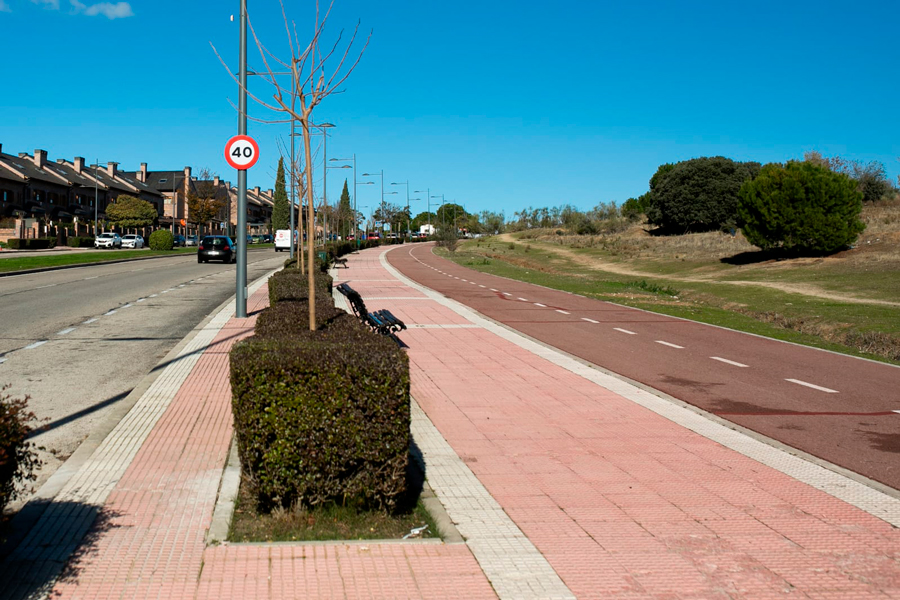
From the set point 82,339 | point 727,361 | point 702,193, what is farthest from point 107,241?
point 727,361

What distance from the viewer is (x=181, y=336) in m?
13.0

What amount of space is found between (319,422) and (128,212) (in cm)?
8435

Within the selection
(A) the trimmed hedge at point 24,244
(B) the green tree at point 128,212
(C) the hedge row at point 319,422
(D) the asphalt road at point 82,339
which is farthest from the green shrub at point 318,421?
(B) the green tree at point 128,212

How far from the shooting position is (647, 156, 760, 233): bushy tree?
251 feet

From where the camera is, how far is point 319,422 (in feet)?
13.8

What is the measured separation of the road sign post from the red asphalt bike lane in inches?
212

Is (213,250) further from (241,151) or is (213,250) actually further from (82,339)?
(82,339)

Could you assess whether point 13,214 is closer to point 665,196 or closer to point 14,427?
point 665,196

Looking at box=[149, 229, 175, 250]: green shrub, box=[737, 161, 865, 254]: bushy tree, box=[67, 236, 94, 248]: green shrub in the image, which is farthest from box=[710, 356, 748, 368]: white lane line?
box=[67, 236, 94, 248]: green shrub

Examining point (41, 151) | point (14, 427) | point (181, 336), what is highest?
point (41, 151)

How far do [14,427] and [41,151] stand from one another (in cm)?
9005

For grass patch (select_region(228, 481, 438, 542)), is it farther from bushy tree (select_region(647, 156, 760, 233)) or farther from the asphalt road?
bushy tree (select_region(647, 156, 760, 233))

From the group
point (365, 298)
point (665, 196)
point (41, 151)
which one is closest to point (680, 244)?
point (665, 196)

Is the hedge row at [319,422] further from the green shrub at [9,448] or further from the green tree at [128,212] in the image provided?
the green tree at [128,212]
